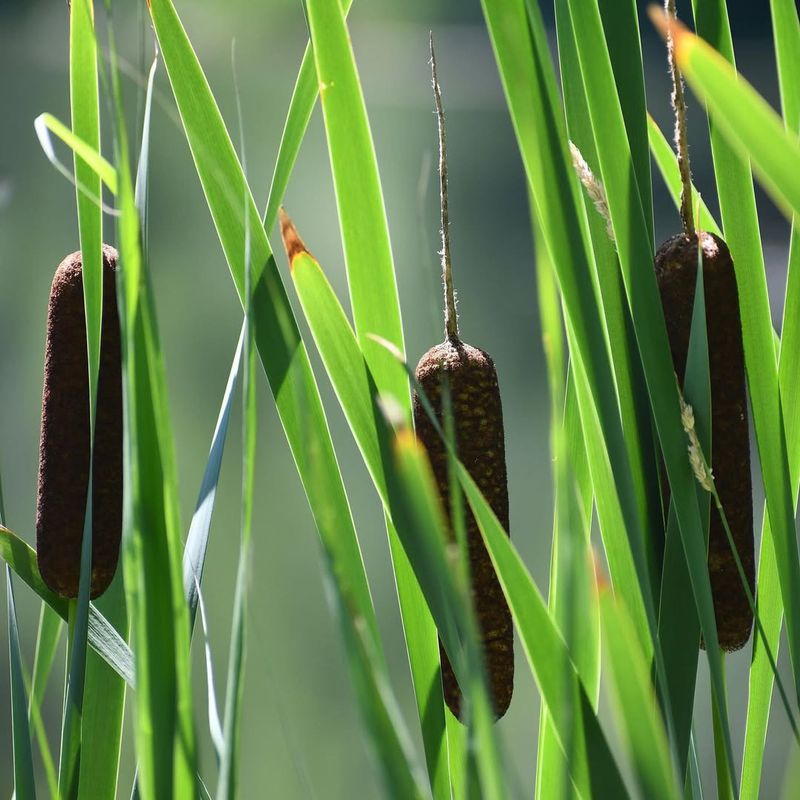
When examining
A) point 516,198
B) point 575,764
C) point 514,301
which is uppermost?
point 516,198

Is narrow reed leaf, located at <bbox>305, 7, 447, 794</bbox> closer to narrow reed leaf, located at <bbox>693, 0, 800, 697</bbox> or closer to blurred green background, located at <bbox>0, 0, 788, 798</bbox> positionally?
narrow reed leaf, located at <bbox>693, 0, 800, 697</bbox>

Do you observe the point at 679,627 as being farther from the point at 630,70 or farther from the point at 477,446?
the point at 630,70

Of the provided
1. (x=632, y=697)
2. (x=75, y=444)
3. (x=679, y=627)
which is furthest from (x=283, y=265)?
(x=632, y=697)

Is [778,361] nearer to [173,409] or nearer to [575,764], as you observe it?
[575,764]

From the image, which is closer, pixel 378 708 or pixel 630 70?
pixel 378 708

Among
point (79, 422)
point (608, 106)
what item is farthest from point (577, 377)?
point (79, 422)

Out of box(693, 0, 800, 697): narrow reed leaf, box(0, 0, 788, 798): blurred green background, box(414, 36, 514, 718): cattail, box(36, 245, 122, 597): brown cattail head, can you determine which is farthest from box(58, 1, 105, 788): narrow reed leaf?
box(0, 0, 788, 798): blurred green background
